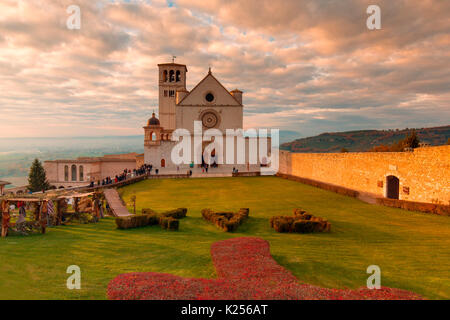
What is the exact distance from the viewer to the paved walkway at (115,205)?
15.5 meters

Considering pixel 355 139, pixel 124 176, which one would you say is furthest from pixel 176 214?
pixel 355 139

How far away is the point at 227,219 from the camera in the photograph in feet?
44.0

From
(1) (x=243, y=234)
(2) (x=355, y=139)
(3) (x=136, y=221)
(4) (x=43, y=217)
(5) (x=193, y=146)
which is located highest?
(2) (x=355, y=139)

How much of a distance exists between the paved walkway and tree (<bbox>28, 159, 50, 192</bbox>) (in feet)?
137

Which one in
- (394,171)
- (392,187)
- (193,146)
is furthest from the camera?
(193,146)

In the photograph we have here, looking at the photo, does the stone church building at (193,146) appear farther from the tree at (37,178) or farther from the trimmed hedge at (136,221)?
the trimmed hedge at (136,221)

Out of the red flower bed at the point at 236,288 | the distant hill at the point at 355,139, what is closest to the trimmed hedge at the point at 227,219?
the red flower bed at the point at 236,288

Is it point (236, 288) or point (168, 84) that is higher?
point (168, 84)

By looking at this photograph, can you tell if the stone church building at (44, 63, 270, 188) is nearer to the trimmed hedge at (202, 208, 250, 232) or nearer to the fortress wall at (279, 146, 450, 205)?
the fortress wall at (279, 146, 450, 205)

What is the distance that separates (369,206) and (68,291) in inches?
703

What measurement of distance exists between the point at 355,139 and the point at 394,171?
382 feet

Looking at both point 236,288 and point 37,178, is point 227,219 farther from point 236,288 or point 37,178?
point 37,178
